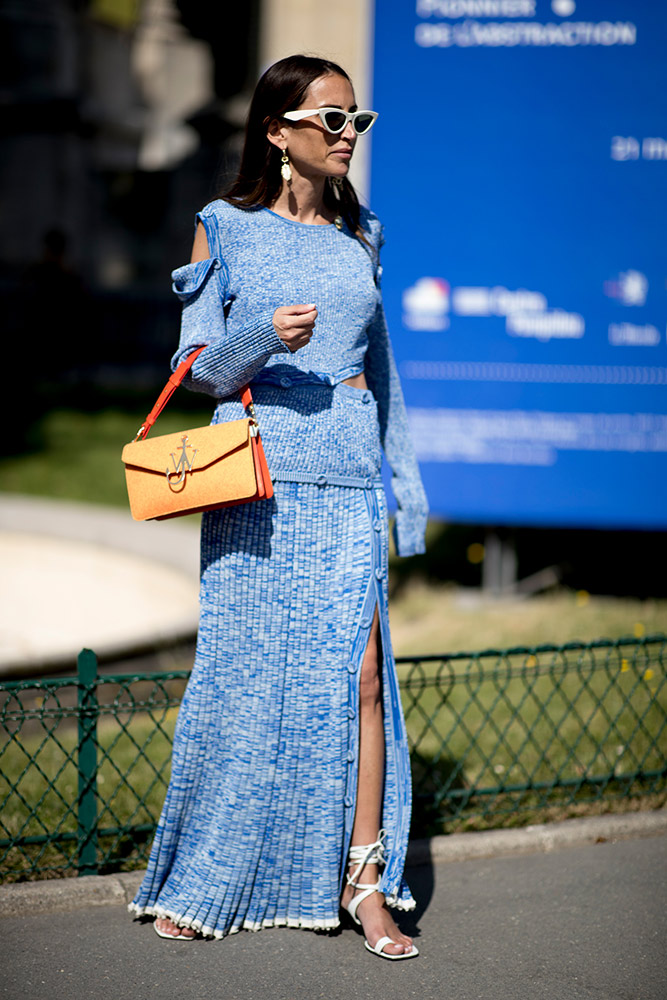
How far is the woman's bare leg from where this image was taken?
3072mm

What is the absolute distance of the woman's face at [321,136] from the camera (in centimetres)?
293

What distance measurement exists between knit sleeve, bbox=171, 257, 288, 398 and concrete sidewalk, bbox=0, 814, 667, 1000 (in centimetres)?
152

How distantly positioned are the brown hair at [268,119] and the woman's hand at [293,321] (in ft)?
1.44

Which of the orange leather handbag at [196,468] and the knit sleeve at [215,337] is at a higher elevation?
the knit sleeve at [215,337]

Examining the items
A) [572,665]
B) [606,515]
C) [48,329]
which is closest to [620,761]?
[572,665]

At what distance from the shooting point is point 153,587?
6.78 metres

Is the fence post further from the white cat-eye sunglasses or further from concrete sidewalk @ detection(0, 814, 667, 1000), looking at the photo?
the white cat-eye sunglasses

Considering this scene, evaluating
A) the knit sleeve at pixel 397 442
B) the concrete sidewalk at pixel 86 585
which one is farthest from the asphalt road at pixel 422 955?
the concrete sidewalk at pixel 86 585

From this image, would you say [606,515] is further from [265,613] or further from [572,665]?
[265,613]

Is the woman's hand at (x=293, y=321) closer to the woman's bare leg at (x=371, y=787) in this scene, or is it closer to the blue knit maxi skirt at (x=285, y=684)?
the blue knit maxi skirt at (x=285, y=684)

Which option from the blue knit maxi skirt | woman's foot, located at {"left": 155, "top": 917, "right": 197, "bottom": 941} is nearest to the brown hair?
the blue knit maxi skirt

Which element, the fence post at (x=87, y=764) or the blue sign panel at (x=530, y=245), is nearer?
the fence post at (x=87, y=764)

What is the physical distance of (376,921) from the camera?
3082 millimetres

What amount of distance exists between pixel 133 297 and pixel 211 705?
16929 mm
